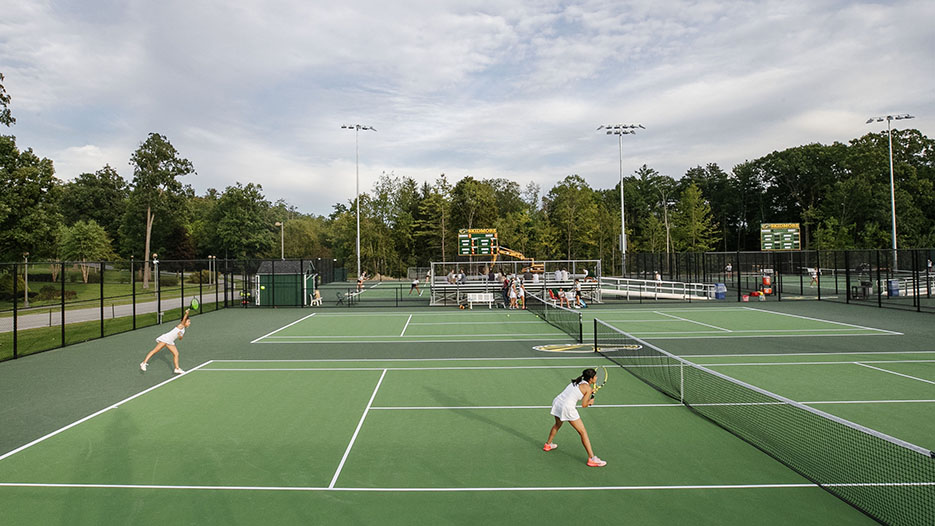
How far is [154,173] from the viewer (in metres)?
61.4

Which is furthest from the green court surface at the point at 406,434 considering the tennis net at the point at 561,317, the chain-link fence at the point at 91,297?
the chain-link fence at the point at 91,297

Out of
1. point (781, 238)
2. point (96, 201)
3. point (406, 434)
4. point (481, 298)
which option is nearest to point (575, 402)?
point (406, 434)

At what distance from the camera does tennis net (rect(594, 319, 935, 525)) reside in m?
6.73

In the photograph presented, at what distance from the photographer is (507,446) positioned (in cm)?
901

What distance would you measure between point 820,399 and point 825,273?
59.5m

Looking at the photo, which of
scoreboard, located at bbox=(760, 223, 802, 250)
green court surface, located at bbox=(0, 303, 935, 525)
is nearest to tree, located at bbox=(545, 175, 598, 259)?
scoreboard, located at bbox=(760, 223, 802, 250)

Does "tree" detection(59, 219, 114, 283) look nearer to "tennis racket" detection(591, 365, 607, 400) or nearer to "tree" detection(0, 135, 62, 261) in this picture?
"tree" detection(0, 135, 62, 261)

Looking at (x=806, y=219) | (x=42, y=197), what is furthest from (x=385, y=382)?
(x=806, y=219)

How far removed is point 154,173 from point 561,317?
55.9 meters

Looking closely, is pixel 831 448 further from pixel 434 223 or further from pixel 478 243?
pixel 434 223

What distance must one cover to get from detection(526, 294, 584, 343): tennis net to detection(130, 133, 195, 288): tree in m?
49.2

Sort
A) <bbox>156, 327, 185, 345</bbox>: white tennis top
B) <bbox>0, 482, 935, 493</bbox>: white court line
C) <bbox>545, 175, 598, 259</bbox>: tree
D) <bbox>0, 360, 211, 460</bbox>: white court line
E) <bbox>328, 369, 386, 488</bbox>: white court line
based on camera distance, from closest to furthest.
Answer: <bbox>0, 482, 935, 493</bbox>: white court line, <bbox>328, 369, 386, 488</bbox>: white court line, <bbox>0, 360, 211, 460</bbox>: white court line, <bbox>156, 327, 185, 345</bbox>: white tennis top, <bbox>545, 175, 598, 259</bbox>: tree

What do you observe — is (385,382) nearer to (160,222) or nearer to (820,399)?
(820,399)

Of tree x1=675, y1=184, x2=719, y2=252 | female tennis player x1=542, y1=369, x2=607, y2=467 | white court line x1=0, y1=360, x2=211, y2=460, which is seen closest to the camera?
female tennis player x1=542, y1=369, x2=607, y2=467
